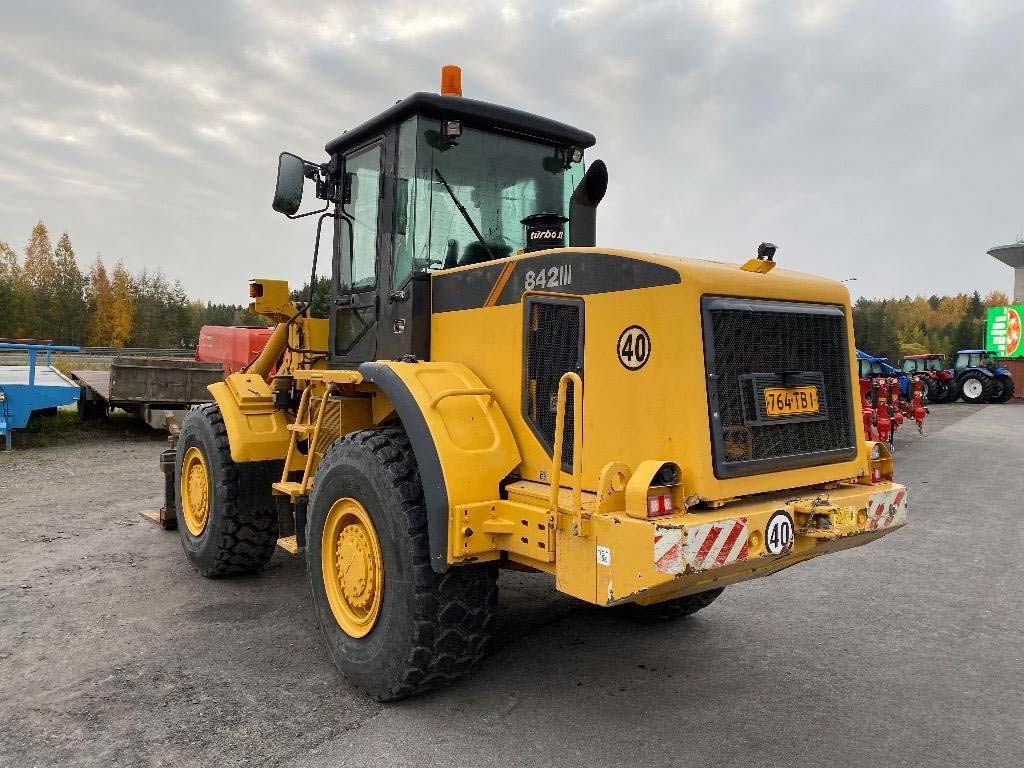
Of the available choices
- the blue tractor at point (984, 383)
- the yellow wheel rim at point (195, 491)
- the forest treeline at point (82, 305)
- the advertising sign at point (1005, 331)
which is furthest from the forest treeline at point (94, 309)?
the yellow wheel rim at point (195, 491)

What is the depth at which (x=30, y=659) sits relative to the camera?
12.7ft

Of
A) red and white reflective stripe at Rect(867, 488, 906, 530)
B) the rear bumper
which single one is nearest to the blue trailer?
the rear bumper

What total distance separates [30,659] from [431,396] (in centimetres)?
254

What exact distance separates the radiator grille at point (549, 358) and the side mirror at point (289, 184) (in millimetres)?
1685

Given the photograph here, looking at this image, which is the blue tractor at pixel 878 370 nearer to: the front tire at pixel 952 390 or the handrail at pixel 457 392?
the handrail at pixel 457 392

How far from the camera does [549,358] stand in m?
3.31

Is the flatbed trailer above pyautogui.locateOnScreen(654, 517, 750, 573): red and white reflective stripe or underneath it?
above

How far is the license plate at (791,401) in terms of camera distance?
10.3ft

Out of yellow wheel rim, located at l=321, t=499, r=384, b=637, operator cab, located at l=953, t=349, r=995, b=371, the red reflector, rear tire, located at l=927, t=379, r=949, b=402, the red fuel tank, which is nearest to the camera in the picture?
the red reflector

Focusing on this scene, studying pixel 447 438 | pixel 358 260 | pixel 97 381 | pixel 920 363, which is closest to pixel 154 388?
pixel 97 381

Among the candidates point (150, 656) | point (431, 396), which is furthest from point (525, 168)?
point (150, 656)

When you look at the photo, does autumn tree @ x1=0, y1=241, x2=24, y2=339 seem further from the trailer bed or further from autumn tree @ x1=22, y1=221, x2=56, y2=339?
the trailer bed

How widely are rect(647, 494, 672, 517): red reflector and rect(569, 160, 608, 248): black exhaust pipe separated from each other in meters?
1.95

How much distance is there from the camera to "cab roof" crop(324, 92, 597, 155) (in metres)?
4.02
